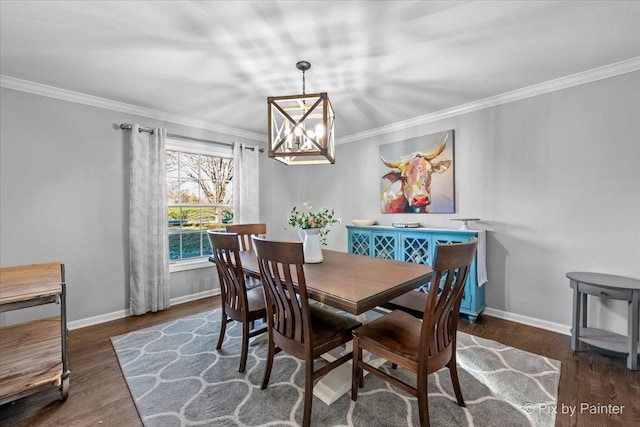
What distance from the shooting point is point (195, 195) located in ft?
12.7

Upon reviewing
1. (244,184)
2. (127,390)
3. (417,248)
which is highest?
(244,184)

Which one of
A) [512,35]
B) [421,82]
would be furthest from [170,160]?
[512,35]

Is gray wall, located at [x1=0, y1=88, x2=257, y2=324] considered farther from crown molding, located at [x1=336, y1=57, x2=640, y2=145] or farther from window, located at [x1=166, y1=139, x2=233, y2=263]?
crown molding, located at [x1=336, y1=57, x2=640, y2=145]

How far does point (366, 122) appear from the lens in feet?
12.4

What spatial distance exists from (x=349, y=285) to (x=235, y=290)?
103cm

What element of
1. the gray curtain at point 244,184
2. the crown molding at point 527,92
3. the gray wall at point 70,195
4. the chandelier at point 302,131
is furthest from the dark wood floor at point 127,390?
the crown molding at point 527,92

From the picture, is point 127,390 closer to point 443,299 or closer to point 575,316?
point 443,299

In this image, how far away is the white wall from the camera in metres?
2.35

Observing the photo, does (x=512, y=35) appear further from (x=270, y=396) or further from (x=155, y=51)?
(x=270, y=396)

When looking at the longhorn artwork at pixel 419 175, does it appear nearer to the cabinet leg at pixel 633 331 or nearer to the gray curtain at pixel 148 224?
the cabinet leg at pixel 633 331

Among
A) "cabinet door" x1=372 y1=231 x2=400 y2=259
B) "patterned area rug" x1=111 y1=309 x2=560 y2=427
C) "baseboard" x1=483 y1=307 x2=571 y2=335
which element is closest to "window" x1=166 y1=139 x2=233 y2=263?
"patterned area rug" x1=111 y1=309 x2=560 y2=427

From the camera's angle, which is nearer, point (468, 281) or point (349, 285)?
point (349, 285)

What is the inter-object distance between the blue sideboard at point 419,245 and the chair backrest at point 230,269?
1.70 m

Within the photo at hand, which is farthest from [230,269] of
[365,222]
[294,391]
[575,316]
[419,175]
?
[575,316]
